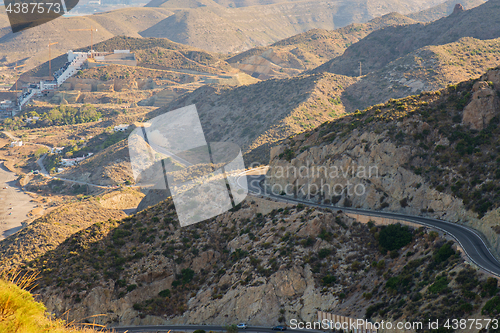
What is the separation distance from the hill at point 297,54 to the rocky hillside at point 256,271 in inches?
5041

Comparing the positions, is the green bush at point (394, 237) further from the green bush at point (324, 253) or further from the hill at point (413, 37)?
the hill at point (413, 37)

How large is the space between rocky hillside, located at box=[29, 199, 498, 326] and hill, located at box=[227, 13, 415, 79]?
128 meters

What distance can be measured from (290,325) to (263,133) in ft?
223

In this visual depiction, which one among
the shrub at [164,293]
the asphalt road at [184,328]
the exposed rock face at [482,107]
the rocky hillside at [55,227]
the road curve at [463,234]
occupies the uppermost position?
the exposed rock face at [482,107]

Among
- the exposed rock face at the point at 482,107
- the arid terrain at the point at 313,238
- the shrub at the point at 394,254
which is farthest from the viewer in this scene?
the exposed rock face at the point at 482,107

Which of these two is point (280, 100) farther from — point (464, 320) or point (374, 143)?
point (464, 320)

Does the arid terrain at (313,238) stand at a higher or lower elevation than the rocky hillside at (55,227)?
higher

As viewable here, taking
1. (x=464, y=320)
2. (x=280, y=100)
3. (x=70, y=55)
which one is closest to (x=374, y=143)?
(x=464, y=320)

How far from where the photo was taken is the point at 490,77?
4575 centimetres

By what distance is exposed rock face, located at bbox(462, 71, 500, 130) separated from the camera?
141 ft

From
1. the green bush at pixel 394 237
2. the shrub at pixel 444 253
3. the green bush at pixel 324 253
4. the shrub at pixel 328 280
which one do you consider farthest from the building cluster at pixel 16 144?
the shrub at pixel 444 253

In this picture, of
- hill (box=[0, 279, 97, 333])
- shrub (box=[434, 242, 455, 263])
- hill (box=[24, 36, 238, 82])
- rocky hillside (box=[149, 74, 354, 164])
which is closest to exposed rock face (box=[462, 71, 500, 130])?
shrub (box=[434, 242, 455, 263])

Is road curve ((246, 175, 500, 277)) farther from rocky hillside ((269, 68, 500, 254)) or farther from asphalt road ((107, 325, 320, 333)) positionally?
asphalt road ((107, 325, 320, 333))

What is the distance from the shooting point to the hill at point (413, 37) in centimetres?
11675
